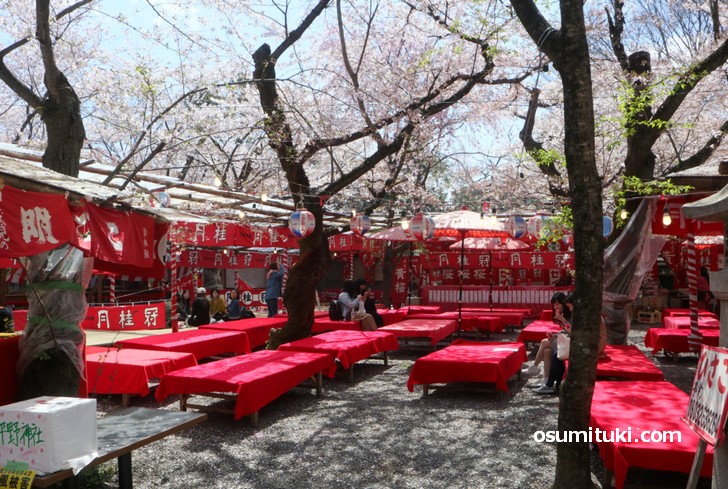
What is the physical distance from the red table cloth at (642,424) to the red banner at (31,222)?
193 inches

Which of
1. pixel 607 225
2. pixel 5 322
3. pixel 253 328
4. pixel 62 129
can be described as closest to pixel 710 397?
pixel 62 129

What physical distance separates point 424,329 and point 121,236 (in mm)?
7511

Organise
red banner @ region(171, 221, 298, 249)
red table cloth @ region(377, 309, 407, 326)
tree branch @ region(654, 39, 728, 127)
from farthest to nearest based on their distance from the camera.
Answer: red banner @ region(171, 221, 298, 249)
red table cloth @ region(377, 309, 407, 326)
tree branch @ region(654, 39, 728, 127)

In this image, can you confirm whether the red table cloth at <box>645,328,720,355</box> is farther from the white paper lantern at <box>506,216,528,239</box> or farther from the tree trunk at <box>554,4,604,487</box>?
the tree trunk at <box>554,4,604,487</box>

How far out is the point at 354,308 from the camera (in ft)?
44.4

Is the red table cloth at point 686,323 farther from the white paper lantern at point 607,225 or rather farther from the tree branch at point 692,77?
the tree branch at point 692,77

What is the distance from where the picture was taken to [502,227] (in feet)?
44.7

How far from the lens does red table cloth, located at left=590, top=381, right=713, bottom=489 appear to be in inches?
173

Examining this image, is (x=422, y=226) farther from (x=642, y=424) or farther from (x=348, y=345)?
(x=642, y=424)

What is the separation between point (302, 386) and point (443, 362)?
2428 millimetres

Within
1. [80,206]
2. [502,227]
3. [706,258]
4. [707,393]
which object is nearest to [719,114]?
[706,258]

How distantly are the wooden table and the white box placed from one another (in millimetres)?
158

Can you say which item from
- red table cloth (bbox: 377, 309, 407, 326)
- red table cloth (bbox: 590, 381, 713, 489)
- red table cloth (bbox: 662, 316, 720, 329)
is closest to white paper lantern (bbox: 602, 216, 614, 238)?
red table cloth (bbox: 662, 316, 720, 329)

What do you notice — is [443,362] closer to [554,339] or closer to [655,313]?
[554,339]
